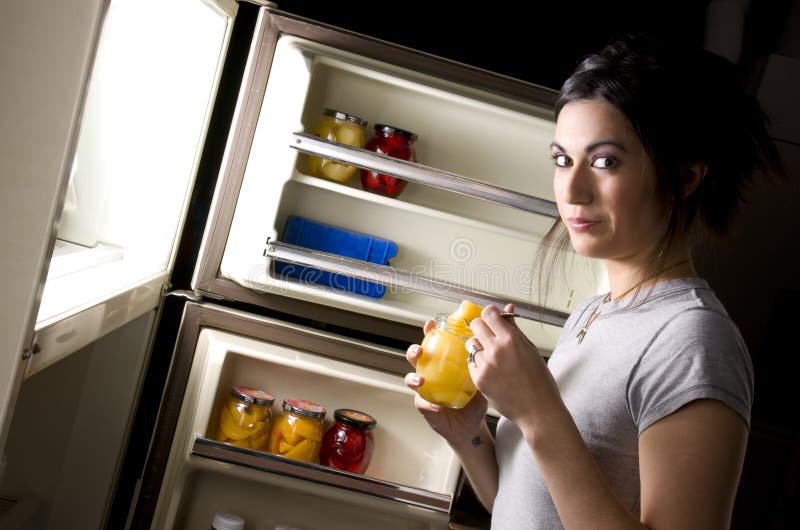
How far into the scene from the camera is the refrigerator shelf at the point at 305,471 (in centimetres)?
157

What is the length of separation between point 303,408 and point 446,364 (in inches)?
23.8

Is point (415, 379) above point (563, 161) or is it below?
below

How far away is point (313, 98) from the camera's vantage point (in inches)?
68.1

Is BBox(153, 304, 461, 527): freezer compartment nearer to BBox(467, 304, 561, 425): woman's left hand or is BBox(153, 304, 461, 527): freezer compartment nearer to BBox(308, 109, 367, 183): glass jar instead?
BBox(308, 109, 367, 183): glass jar

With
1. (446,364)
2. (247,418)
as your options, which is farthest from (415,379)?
(247,418)

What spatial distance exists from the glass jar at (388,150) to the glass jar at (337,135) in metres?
0.03

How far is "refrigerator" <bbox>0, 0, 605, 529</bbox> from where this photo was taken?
60.4 inches

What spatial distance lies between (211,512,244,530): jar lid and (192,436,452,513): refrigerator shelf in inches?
5.6

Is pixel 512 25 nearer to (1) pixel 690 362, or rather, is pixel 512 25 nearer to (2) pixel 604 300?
(2) pixel 604 300

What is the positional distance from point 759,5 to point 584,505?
1896 millimetres

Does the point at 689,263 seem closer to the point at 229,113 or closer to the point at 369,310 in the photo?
the point at 369,310

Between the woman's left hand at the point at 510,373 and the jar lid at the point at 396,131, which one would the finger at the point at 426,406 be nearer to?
the woman's left hand at the point at 510,373

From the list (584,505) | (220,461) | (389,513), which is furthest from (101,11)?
(389,513)

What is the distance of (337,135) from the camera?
5.41ft
